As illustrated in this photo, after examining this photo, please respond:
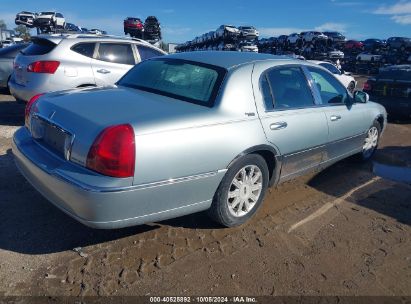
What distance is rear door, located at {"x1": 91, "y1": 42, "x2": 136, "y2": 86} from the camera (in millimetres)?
7000

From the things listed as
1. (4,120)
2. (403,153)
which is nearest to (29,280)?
(4,120)

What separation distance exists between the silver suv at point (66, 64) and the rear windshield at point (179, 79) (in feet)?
9.54

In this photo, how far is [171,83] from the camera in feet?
12.3

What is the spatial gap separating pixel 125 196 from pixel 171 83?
1465 millimetres

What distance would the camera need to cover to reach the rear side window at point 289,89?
3.84 m

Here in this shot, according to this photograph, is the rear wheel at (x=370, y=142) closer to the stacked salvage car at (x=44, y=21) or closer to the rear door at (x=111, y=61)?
the rear door at (x=111, y=61)

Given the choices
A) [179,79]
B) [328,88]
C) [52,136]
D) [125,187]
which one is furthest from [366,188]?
[52,136]

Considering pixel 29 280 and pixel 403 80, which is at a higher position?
pixel 403 80

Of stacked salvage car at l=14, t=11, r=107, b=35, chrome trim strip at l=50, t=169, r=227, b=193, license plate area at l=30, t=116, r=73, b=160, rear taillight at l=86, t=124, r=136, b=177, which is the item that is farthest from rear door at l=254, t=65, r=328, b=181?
stacked salvage car at l=14, t=11, r=107, b=35

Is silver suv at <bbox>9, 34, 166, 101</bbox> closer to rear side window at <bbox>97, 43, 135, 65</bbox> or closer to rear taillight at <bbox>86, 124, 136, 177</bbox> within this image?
rear side window at <bbox>97, 43, 135, 65</bbox>

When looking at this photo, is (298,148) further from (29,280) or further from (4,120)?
(4,120)

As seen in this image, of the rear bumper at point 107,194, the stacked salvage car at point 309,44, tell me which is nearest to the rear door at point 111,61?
the rear bumper at point 107,194

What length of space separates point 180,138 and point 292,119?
150 centimetres

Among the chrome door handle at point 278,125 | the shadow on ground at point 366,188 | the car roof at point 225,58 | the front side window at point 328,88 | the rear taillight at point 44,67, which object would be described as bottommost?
the shadow on ground at point 366,188
